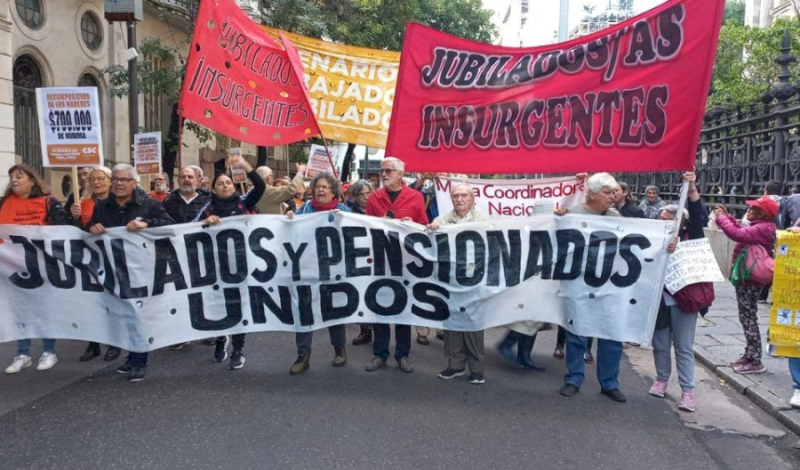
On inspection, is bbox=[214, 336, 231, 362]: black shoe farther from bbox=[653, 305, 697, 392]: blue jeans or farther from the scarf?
bbox=[653, 305, 697, 392]: blue jeans

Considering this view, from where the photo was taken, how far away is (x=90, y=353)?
20.4ft

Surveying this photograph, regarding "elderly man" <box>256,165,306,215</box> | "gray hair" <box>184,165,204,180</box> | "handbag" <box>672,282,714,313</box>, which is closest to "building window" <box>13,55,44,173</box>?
"elderly man" <box>256,165,306,215</box>

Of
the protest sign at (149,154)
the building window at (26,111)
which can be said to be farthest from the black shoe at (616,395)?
the building window at (26,111)

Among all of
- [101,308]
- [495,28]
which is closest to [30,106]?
[101,308]

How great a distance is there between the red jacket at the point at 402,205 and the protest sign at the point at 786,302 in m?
2.85

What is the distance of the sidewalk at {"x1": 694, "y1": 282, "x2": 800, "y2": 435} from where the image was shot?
201 inches

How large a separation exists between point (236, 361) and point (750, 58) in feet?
74.0

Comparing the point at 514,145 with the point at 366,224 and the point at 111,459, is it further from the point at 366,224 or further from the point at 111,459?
the point at 111,459

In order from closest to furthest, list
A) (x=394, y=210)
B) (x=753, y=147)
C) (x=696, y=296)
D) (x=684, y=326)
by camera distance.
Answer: (x=696, y=296)
(x=684, y=326)
(x=394, y=210)
(x=753, y=147)

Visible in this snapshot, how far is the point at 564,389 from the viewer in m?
5.33

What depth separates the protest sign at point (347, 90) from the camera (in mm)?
A: 8344

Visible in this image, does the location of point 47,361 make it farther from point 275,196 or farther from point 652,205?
point 652,205

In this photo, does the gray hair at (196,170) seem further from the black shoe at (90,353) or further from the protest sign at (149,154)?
the protest sign at (149,154)

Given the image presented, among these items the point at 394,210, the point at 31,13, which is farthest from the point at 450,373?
the point at 31,13
